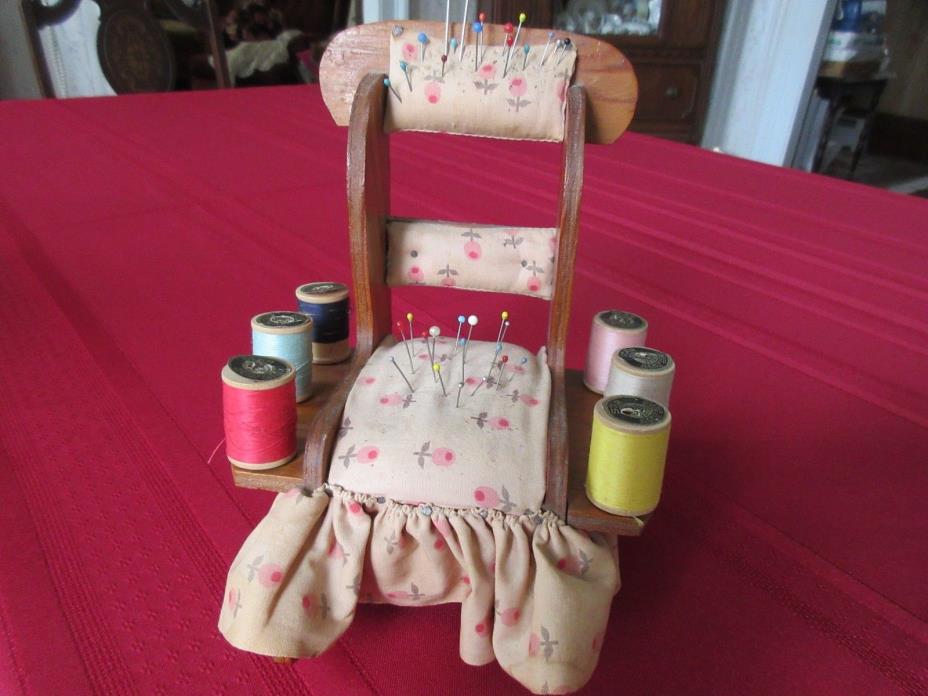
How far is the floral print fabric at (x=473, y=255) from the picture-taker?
915mm

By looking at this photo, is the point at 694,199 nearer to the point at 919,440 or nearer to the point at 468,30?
the point at 919,440

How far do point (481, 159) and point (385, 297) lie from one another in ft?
5.57

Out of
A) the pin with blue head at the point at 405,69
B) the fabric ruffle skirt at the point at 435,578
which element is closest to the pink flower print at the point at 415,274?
the pin with blue head at the point at 405,69

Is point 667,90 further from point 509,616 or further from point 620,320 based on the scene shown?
point 509,616

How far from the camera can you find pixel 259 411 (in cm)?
70


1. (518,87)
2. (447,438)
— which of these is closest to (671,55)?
(518,87)

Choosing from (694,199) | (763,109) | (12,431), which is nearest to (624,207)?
(694,199)

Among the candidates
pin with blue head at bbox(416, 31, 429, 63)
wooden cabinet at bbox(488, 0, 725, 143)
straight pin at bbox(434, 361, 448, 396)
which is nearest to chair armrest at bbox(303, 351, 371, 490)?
straight pin at bbox(434, 361, 448, 396)

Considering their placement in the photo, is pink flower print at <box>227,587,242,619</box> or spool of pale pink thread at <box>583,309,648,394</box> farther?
spool of pale pink thread at <box>583,309,648,394</box>

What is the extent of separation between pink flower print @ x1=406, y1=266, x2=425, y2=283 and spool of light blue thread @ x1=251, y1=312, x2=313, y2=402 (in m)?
0.16

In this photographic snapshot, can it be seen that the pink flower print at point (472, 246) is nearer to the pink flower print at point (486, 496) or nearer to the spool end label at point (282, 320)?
the spool end label at point (282, 320)

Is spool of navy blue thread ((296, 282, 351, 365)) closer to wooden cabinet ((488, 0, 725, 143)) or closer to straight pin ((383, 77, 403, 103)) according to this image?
straight pin ((383, 77, 403, 103))

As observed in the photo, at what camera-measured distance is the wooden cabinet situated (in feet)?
13.1

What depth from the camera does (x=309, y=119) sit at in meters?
3.08
